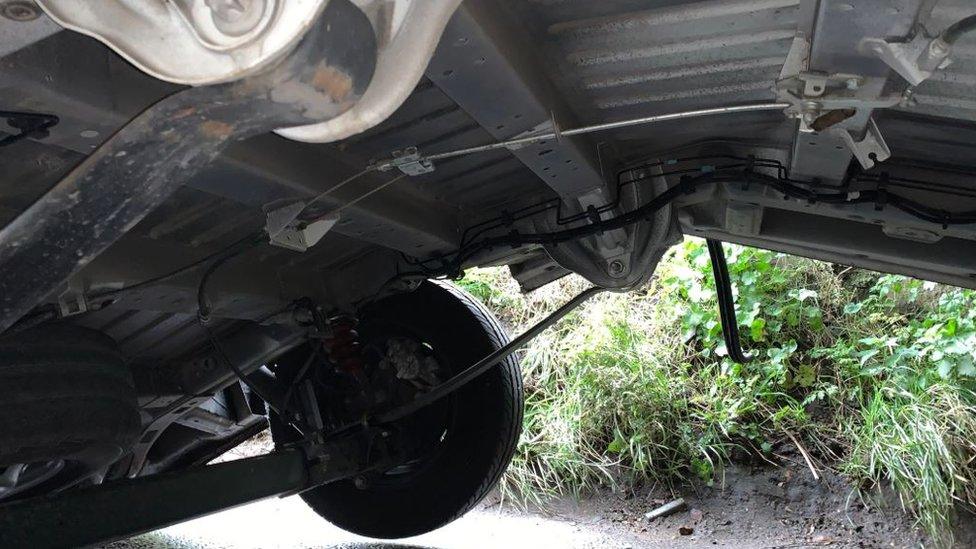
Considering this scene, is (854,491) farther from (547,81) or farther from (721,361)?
(547,81)

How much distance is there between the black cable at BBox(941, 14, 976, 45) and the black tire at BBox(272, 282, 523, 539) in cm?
230

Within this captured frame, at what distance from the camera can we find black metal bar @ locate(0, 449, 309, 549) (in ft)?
7.63

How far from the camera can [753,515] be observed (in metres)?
5.15

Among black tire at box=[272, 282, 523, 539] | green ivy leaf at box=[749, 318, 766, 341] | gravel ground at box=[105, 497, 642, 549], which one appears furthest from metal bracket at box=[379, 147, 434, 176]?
green ivy leaf at box=[749, 318, 766, 341]

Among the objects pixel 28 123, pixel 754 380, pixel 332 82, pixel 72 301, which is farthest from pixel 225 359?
pixel 754 380

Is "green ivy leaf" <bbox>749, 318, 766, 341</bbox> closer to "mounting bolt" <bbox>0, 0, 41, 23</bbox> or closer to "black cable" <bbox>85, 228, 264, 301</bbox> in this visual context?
"black cable" <bbox>85, 228, 264, 301</bbox>

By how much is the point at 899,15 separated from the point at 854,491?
13.7ft

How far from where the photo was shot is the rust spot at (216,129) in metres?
1.07

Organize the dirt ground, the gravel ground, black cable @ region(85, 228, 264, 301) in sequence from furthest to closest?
the dirt ground → the gravel ground → black cable @ region(85, 228, 264, 301)

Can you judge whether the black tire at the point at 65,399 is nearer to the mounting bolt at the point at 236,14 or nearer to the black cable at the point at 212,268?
the black cable at the point at 212,268

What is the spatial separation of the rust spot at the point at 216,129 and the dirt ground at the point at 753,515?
3.96 meters

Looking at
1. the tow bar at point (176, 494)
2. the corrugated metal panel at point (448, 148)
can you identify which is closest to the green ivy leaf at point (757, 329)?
the tow bar at point (176, 494)

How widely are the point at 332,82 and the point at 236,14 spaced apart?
0.38 feet

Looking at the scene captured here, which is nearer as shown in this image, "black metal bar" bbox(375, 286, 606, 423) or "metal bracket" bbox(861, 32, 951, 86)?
"metal bracket" bbox(861, 32, 951, 86)
